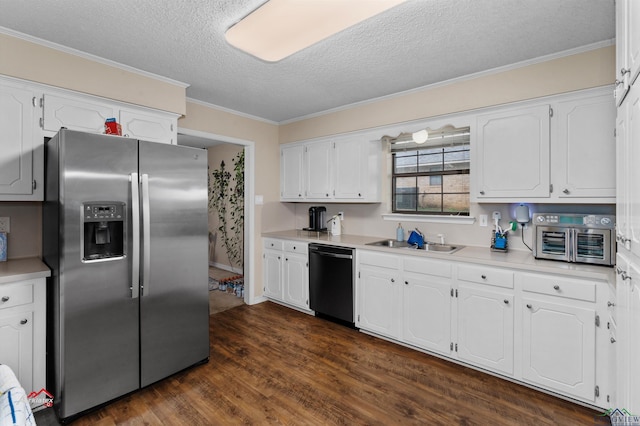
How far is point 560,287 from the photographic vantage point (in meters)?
2.20

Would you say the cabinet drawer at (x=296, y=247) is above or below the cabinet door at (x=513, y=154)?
below

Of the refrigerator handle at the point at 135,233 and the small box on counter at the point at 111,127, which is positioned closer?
the refrigerator handle at the point at 135,233

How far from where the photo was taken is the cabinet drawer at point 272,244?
13.6 feet

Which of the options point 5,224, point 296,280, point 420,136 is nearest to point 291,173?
point 296,280

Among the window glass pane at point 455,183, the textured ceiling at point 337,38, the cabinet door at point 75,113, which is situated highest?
the textured ceiling at point 337,38

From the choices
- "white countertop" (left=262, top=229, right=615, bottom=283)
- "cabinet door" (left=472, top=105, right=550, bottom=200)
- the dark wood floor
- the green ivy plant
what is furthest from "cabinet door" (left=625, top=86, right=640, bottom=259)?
the green ivy plant

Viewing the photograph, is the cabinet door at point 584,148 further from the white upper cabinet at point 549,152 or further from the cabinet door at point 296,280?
the cabinet door at point 296,280

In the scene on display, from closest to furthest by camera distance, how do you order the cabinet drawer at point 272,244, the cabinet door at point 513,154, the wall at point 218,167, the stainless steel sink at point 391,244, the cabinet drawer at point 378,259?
the cabinet door at point 513,154 < the cabinet drawer at point 378,259 < the stainless steel sink at point 391,244 < the cabinet drawer at point 272,244 < the wall at point 218,167

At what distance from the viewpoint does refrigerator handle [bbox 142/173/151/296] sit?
2.29 metres

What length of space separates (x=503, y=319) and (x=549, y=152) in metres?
1.34

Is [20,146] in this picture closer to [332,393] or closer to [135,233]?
[135,233]

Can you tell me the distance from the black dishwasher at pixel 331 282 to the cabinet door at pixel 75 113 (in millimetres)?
2345

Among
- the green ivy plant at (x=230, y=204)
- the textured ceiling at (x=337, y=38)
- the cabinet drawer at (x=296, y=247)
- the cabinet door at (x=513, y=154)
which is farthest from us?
the green ivy plant at (x=230, y=204)

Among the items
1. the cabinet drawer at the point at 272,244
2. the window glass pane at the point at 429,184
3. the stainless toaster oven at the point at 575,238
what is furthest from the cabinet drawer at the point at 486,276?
the cabinet drawer at the point at 272,244
